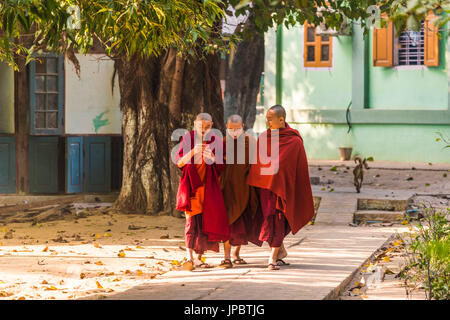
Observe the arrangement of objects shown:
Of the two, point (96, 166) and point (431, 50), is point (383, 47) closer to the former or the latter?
point (431, 50)

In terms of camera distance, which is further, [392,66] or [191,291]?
[392,66]

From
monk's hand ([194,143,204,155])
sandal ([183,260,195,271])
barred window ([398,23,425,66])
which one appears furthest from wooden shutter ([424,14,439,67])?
sandal ([183,260,195,271])

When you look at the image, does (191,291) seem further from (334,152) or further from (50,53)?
(334,152)

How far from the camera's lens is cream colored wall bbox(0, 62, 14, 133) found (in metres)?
14.3

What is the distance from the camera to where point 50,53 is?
14375mm

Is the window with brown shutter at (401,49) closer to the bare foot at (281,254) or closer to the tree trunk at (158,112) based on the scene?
the tree trunk at (158,112)

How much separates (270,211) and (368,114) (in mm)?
13588

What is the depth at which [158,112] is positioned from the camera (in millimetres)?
12469

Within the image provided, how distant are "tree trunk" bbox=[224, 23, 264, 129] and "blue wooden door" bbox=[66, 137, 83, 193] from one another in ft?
24.7

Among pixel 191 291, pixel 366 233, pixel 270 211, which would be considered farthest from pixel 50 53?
pixel 191 291

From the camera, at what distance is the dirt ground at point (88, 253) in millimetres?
7059

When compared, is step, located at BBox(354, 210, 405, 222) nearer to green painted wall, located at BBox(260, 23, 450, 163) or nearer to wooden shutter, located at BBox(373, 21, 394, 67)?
green painted wall, located at BBox(260, 23, 450, 163)

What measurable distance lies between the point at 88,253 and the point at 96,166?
5.84m

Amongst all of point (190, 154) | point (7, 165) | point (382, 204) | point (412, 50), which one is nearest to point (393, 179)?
point (382, 204)
